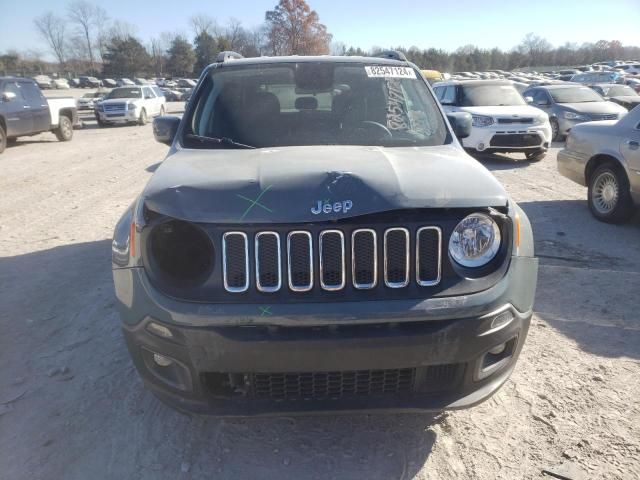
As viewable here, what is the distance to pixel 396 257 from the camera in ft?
7.43

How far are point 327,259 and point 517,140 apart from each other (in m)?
9.92

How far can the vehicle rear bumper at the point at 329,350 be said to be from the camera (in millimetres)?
2164

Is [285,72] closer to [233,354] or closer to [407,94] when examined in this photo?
[407,94]

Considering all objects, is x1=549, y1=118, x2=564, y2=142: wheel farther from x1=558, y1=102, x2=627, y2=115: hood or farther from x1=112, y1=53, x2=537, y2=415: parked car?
x1=112, y1=53, x2=537, y2=415: parked car

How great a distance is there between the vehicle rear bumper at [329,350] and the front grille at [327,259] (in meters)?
0.11

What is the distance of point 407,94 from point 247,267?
2.22m

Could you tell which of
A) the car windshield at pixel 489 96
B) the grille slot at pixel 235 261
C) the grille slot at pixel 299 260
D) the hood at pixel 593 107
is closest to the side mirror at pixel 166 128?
the grille slot at pixel 235 261

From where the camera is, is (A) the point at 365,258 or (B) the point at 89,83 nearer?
(A) the point at 365,258

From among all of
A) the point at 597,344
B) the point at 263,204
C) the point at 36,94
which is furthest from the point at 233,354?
the point at 36,94

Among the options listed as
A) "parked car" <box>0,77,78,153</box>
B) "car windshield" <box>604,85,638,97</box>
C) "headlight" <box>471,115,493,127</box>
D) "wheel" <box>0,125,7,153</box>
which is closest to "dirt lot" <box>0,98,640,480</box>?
"headlight" <box>471,115,493,127</box>

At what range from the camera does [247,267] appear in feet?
7.26

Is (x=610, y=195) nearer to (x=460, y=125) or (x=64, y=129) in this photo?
(x=460, y=125)

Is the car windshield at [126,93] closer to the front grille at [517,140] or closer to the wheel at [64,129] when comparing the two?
the wheel at [64,129]

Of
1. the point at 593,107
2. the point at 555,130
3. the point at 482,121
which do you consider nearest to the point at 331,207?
the point at 482,121
